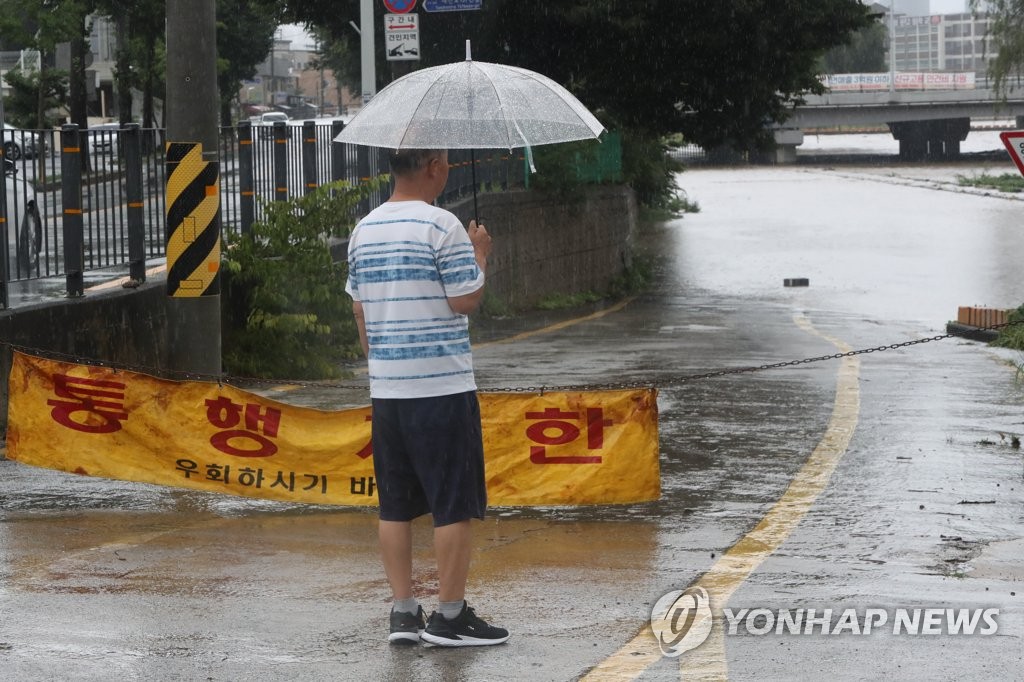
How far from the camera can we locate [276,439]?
717 cm

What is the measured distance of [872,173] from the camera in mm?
79438

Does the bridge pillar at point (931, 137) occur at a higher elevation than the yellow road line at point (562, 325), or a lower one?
higher

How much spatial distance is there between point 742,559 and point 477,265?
75.1 inches

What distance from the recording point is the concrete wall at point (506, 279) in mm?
9297

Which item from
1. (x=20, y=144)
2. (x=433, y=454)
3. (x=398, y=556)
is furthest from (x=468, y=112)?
(x=20, y=144)

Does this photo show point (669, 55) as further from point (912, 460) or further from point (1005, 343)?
point (912, 460)

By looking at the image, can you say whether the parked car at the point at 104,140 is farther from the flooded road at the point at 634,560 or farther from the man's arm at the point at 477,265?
the man's arm at the point at 477,265

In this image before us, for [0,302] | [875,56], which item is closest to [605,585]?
[0,302]

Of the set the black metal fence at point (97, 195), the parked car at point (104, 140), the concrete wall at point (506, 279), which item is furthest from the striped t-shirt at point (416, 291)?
the parked car at point (104, 140)

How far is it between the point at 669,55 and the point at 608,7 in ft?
5.34

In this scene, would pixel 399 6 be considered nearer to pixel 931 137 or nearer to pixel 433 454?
pixel 433 454

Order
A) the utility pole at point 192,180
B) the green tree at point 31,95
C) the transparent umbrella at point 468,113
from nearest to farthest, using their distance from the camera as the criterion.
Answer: the transparent umbrella at point 468,113
the utility pole at point 192,180
the green tree at point 31,95

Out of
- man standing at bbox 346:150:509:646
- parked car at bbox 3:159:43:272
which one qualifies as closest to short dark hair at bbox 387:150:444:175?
man standing at bbox 346:150:509:646

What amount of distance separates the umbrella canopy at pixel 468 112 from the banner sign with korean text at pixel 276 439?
1500 mm
